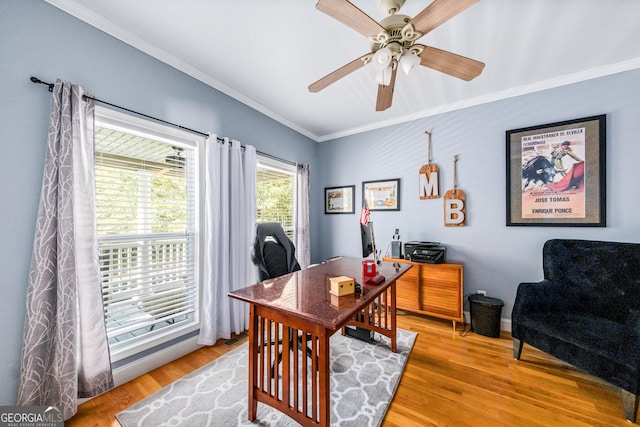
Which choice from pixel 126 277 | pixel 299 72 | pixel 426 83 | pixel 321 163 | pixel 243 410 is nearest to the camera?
pixel 243 410

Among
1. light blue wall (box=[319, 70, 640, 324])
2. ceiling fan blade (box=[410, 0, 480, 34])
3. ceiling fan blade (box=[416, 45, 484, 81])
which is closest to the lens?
ceiling fan blade (box=[410, 0, 480, 34])

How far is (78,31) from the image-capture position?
1.66m

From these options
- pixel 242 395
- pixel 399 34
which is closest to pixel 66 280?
pixel 242 395

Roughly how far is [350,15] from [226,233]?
209 cm

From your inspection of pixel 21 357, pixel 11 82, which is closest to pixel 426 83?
pixel 11 82

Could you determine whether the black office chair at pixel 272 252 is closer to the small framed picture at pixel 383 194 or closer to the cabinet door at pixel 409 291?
the cabinet door at pixel 409 291

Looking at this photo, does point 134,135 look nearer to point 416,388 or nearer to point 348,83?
point 348,83

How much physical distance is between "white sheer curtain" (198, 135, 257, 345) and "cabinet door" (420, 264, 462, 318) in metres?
2.07

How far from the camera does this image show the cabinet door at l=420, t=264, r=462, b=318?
267 centimetres

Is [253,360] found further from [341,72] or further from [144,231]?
[341,72]

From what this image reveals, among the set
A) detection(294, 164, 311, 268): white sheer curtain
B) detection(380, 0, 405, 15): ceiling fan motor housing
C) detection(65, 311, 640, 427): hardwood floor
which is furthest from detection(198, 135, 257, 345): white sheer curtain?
detection(380, 0, 405, 15): ceiling fan motor housing

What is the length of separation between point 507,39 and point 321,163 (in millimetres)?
2766

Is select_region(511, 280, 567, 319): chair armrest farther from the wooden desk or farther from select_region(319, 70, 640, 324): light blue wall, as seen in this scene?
the wooden desk

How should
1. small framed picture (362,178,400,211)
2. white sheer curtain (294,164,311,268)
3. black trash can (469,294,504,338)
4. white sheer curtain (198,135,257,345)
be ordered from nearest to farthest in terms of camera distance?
white sheer curtain (198,135,257,345)
black trash can (469,294,504,338)
small framed picture (362,178,400,211)
white sheer curtain (294,164,311,268)
